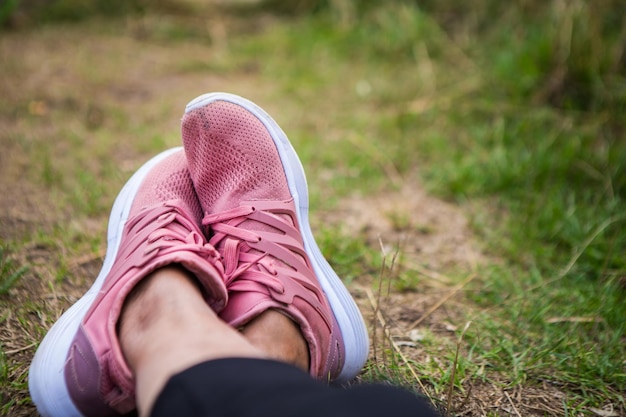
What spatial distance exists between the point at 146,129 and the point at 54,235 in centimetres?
83

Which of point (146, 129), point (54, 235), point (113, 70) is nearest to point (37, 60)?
point (113, 70)

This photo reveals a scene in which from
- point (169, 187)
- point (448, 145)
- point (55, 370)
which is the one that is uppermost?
point (169, 187)

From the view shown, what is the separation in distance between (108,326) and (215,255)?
244mm

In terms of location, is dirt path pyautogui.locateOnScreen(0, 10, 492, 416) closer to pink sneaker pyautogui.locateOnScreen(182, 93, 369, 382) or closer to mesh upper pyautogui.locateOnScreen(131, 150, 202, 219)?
pink sneaker pyautogui.locateOnScreen(182, 93, 369, 382)

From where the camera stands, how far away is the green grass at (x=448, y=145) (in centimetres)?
139

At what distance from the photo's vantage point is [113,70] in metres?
2.87

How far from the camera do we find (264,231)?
1.29 metres

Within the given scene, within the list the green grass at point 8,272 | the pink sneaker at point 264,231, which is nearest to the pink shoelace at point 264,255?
the pink sneaker at point 264,231

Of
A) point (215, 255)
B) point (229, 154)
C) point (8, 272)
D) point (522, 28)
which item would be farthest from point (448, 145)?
point (8, 272)

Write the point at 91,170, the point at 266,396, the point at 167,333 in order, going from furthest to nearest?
the point at 91,170
the point at 167,333
the point at 266,396

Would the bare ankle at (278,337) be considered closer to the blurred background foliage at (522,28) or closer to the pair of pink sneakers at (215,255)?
the pair of pink sneakers at (215,255)

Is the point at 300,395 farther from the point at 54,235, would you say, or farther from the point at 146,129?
the point at 146,129

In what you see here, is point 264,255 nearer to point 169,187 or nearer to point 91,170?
point 169,187

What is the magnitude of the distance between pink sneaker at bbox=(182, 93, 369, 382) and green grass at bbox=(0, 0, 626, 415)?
153 millimetres
